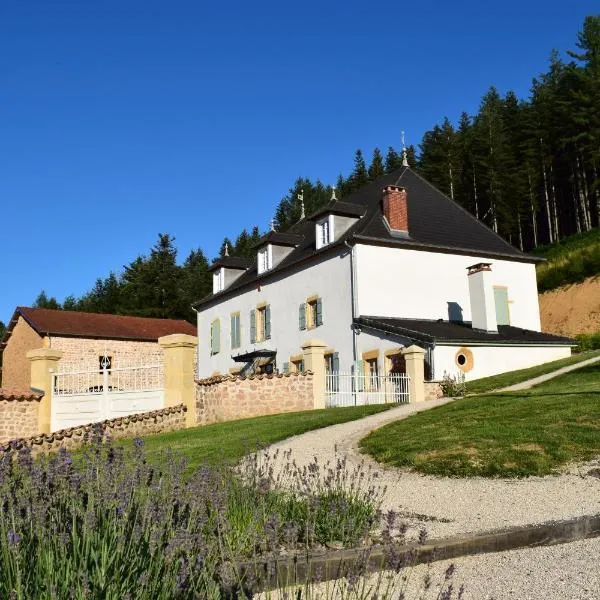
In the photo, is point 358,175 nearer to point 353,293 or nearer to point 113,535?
point 353,293

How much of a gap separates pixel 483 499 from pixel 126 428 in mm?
10685

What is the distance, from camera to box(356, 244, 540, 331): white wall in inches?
938

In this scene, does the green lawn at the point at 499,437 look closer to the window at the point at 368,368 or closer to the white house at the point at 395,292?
the window at the point at 368,368

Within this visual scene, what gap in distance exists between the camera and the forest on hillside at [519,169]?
151 feet

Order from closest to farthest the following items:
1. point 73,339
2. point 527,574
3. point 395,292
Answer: point 527,574 < point 395,292 < point 73,339

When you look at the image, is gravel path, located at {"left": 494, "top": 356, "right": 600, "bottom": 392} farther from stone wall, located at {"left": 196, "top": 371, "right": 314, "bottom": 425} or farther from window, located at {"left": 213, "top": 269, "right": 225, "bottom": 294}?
window, located at {"left": 213, "top": 269, "right": 225, "bottom": 294}

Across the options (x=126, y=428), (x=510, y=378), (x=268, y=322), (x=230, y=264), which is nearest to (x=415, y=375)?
(x=510, y=378)

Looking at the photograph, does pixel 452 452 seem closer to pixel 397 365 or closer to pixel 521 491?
pixel 521 491

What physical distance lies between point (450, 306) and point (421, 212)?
426 centimetres

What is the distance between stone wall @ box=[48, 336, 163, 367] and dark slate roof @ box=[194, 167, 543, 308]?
9150mm

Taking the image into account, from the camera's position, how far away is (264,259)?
3008cm

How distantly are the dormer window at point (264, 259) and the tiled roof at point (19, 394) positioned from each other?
14354 millimetres

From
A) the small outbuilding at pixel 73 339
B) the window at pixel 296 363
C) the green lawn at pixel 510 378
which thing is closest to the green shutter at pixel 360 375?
the green lawn at pixel 510 378

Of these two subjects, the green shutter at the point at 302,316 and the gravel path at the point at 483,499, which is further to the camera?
the green shutter at the point at 302,316
